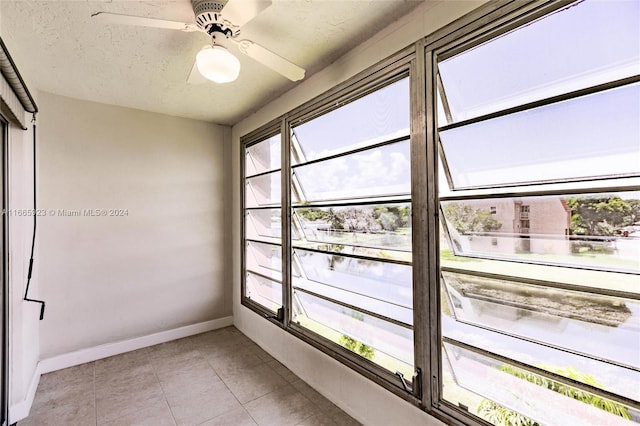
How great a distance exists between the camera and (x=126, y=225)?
3.09 metres

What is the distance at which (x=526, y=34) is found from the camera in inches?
51.3

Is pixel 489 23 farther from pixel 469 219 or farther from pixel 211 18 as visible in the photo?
pixel 211 18

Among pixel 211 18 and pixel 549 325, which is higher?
pixel 211 18

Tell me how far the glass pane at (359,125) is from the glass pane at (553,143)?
0.38 meters

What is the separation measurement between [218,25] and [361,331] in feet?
6.79

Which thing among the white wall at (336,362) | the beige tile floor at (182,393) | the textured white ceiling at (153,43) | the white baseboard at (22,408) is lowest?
the beige tile floor at (182,393)

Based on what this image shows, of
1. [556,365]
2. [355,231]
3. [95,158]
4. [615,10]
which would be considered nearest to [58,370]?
[95,158]

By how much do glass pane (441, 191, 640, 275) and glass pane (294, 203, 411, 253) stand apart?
1.03 feet

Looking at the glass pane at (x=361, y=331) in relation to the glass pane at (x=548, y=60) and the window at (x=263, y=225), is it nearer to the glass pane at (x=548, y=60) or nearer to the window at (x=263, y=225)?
the window at (x=263, y=225)

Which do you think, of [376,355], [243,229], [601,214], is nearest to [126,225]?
[243,229]

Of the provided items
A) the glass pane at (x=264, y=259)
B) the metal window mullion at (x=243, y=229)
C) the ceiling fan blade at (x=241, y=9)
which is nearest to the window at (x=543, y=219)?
the ceiling fan blade at (x=241, y=9)

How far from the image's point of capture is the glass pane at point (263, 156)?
2959 mm

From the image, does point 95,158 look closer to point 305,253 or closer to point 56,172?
point 56,172

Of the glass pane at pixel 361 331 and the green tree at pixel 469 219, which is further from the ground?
the green tree at pixel 469 219
